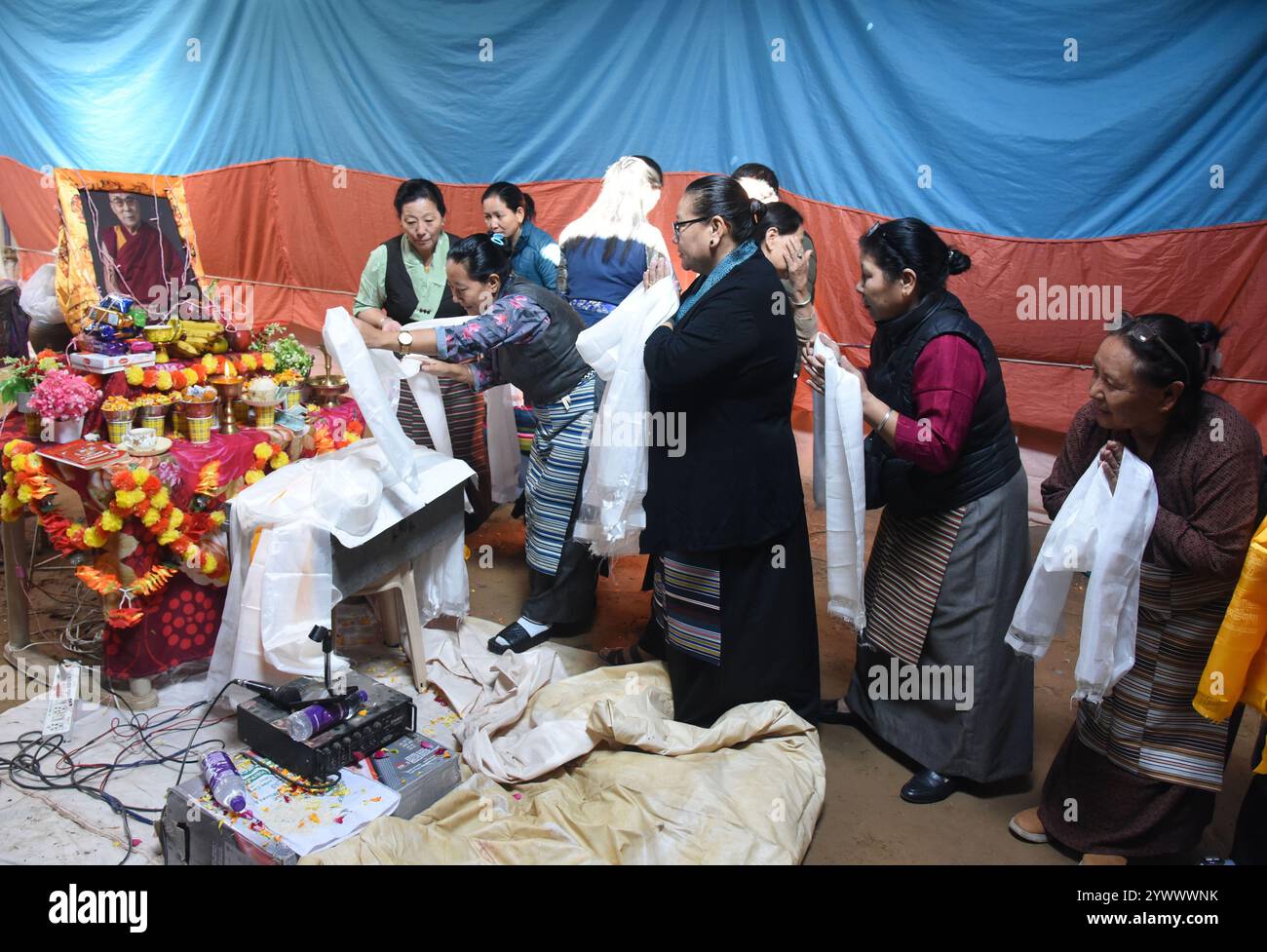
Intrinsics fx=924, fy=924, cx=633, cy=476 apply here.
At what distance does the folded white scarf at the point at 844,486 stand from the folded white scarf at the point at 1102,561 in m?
0.49

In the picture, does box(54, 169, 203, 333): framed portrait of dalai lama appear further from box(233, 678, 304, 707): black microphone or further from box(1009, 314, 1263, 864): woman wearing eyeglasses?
box(1009, 314, 1263, 864): woman wearing eyeglasses

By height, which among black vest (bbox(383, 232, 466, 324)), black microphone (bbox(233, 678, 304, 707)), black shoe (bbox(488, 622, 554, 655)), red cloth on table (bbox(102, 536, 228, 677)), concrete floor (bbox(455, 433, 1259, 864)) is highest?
black vest (bbox(383, 232, 466, 324))

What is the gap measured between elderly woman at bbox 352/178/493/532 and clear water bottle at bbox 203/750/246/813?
1.79m

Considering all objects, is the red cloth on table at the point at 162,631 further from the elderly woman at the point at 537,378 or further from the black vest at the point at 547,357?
the black vest at the point at 547,357

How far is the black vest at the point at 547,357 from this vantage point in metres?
3.21

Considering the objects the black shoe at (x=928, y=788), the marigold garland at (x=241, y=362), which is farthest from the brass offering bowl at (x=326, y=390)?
the black shoe at (x=928, y=788)

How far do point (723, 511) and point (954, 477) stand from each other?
2.07 ft

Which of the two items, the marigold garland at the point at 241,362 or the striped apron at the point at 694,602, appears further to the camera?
the marigold garland at the point at 241,362

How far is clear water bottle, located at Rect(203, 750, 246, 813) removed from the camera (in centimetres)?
219

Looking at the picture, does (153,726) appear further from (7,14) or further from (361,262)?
(7,14)

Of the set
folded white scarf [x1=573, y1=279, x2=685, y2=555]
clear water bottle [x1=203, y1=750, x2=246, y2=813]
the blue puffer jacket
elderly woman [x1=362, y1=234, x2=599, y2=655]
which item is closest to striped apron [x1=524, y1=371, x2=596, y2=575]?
elderly woman [x1=362, y1=234, x2=599, y2=655]

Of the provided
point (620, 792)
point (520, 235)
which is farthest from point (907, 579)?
point (520, 235)
